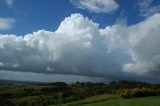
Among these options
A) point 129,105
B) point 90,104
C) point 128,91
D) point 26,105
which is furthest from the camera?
point 26,105

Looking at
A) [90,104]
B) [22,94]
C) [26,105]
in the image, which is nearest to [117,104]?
[90,104]

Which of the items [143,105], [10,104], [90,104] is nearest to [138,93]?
[90,104]

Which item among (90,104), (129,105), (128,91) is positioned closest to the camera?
(129,105)

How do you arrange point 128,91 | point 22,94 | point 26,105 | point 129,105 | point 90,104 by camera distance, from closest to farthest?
1. point 129,105
2. point 90,104
3. point 128,91
4. point 26,105
5. point 22,94

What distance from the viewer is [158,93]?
10725cm

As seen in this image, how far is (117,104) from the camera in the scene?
8419cm

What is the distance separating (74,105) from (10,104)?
162 feet

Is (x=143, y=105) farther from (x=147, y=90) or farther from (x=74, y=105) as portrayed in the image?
(x=147, y=90)

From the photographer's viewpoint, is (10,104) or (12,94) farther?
(12,94)

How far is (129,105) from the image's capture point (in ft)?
263

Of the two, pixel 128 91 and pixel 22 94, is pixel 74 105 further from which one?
pixel 22 94

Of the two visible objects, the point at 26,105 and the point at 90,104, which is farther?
the point at 26,105

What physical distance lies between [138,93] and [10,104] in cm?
5711

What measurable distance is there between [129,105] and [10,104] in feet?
225
